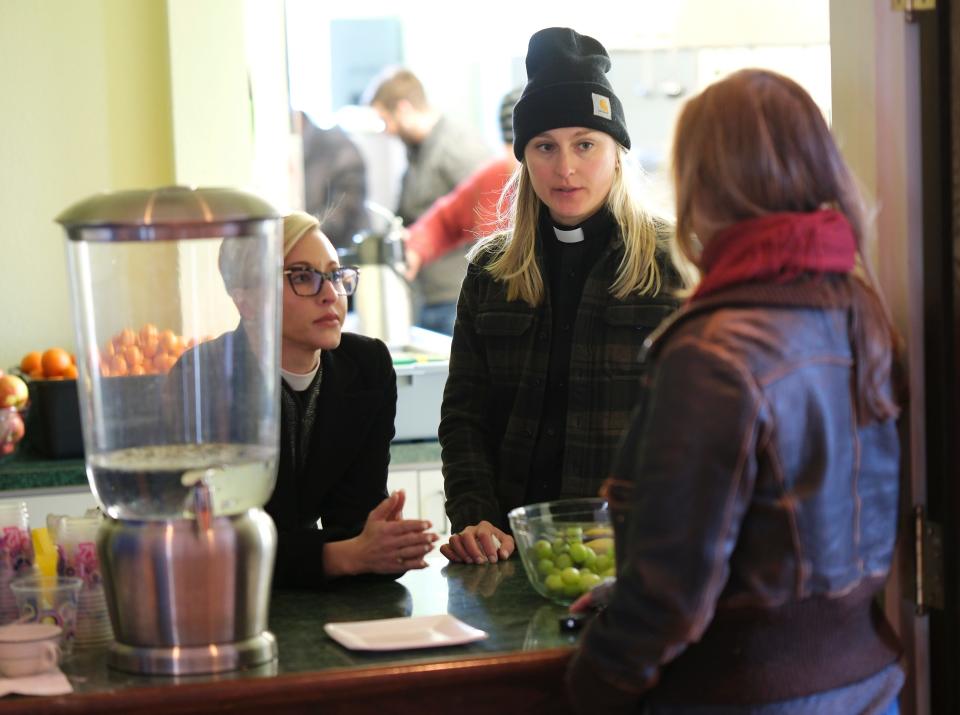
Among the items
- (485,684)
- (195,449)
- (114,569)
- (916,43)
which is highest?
(916,43)

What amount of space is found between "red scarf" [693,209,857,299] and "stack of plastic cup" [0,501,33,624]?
1.01 m

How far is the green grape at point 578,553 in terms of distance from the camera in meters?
1.90

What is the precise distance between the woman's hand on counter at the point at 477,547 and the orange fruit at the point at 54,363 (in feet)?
5.29

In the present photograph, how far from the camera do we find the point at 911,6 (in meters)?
1.73

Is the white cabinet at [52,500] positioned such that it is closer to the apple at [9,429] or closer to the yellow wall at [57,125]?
the apple at [9,429]

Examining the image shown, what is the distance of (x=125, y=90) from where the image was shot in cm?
386

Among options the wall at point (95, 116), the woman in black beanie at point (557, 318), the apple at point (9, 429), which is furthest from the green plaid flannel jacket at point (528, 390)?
the wall at point (95, 116)

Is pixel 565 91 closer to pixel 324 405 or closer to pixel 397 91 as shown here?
pixel 324 405

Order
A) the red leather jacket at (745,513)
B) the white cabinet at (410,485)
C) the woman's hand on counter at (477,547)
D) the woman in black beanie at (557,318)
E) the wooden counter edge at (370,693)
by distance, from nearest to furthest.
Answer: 1. the red leather jacket at (745,513)
2. the wooden counter edge at (370,693)
3. the woman's hand on counter at (477,547)
4. the woman in black beanie at (557,318)
5. the white cabinet at (410,485)

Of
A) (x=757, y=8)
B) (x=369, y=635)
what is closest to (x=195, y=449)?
(x=369, y=635)

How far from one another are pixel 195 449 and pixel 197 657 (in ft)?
0.86

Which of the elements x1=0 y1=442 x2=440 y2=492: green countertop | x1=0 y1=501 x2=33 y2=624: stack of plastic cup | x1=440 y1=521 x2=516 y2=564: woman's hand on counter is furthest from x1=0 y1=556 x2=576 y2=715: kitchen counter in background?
x1=0 y1=442 x2=440 y2=492: green countertop

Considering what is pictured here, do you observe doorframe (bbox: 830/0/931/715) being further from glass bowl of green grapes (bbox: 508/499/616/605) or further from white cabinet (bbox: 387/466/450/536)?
white cabinet (bbox: 387/466/450/536)

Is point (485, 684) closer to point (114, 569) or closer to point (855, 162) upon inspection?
point (114, 569)
